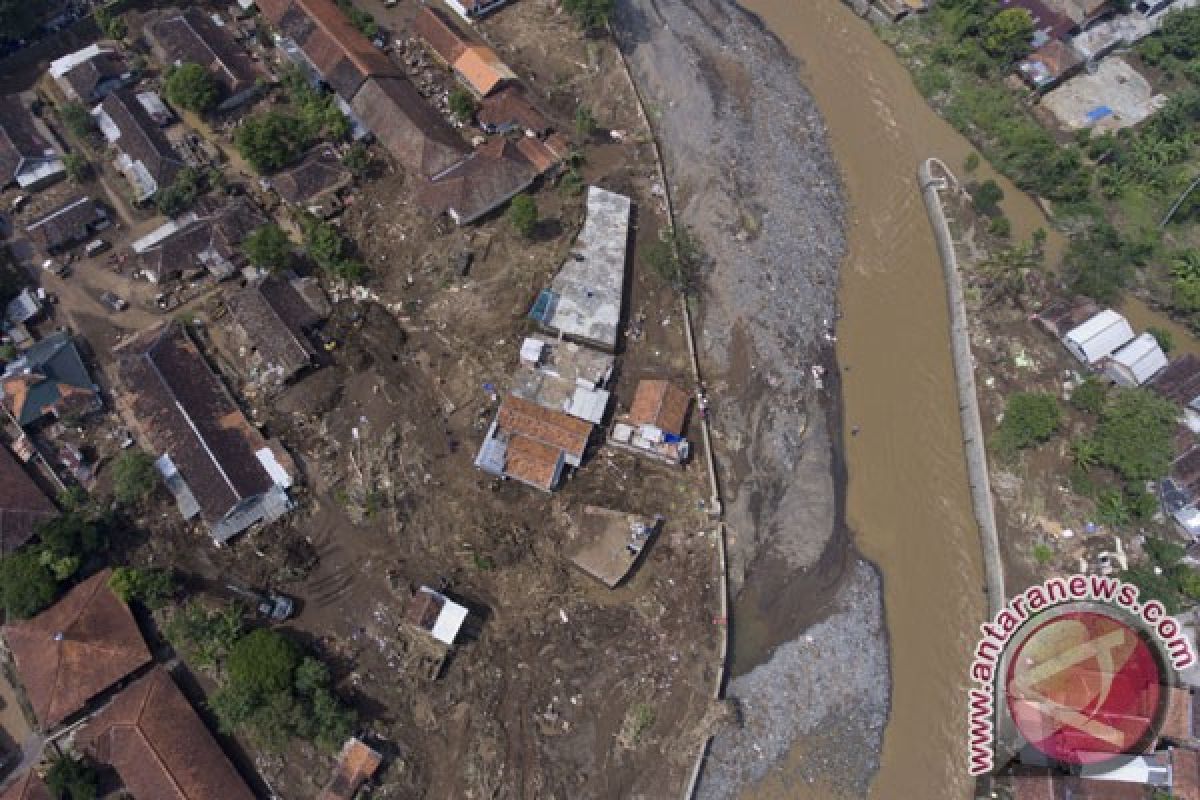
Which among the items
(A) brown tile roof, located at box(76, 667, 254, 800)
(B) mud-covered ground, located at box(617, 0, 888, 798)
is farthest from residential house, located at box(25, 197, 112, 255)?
(B) mud-covered ground, located at box(617, 0, 888, 798)

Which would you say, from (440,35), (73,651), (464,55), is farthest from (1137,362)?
(73,651)

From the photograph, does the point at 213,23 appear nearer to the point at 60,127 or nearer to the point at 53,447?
the point at 60,127

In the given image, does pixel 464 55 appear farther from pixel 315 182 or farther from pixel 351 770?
pixel 351 770

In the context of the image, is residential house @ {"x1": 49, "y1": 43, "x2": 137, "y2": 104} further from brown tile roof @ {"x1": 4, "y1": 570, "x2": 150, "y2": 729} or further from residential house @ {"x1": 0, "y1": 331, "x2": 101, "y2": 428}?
brown tile roof @ {"x1": 4, "y1": 570, "x2": 150, "y2": 729}

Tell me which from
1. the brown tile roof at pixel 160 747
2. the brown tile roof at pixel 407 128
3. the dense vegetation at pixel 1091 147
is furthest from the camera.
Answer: the dense vegetation at pixel 1091 147

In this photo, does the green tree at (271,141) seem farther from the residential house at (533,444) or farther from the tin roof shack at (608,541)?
the tin roof shack at (608,541)

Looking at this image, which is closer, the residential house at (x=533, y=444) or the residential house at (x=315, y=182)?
the residential house at (x=533, y=444)

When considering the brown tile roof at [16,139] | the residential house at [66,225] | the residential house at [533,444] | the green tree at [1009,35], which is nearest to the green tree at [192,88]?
the brown tile roof at [16,139]
